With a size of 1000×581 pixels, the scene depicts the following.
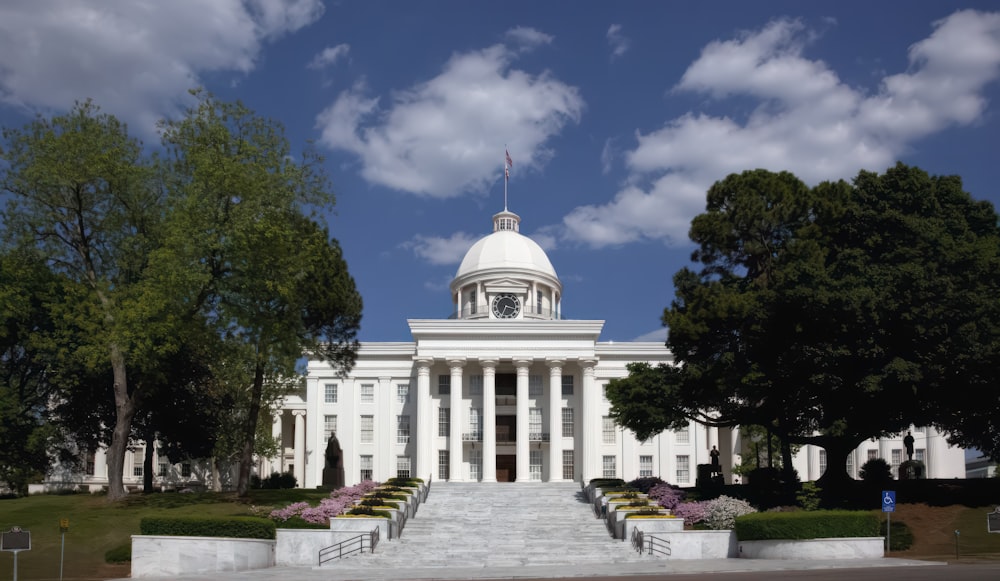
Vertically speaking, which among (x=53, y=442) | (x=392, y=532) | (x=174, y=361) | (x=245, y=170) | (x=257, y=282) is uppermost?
(x=245, y=170)

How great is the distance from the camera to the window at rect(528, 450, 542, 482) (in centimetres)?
7025

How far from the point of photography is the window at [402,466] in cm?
7275

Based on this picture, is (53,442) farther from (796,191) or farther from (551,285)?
(551,285)

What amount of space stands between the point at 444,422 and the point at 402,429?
4415 millimetres

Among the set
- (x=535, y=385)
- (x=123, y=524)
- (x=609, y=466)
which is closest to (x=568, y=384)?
(x=535, y=385)

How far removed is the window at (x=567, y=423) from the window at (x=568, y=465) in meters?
1.26

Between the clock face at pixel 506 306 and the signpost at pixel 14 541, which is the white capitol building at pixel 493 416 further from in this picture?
the signpost at pixel 14 541

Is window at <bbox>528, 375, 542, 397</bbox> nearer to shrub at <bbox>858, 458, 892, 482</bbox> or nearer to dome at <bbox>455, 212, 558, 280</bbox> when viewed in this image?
dome at <bbox>455, 212, 558, 280</bbox>

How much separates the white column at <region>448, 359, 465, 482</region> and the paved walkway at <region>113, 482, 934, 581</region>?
49.5 ft

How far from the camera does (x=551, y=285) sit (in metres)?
81.2

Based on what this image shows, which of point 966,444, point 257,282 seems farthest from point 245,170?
point 966,444

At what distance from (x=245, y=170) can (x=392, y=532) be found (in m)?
16.5

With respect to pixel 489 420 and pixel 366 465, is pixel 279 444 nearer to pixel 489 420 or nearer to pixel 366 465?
pixel 366 465

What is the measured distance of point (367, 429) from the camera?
74.3 m
